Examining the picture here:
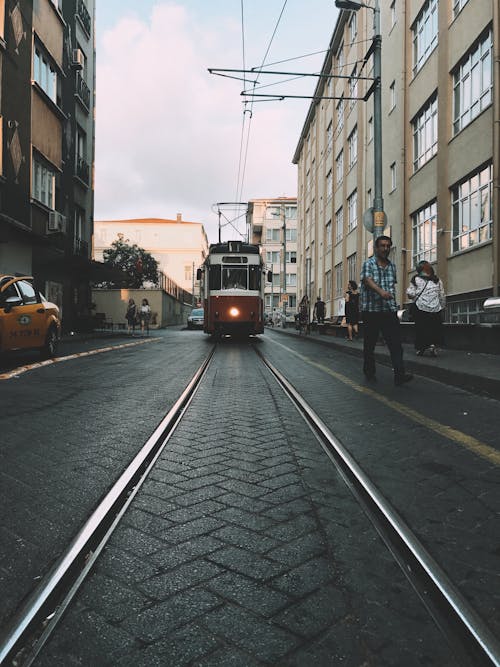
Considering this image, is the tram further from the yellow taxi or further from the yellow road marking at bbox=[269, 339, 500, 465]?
the yellow road marking at bbox=[269, 339, 500, 465]

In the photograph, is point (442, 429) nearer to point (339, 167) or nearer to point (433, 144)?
point (433, 144)

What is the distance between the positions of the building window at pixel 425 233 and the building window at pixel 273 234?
62.2 metres

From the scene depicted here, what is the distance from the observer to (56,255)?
2247 cm

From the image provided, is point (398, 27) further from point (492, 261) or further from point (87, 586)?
point (87, 586)

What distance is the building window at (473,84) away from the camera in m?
14.6

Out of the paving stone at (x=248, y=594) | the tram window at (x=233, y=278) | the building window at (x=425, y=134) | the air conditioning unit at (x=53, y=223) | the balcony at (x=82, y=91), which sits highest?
the balcony at (x=82, y=91)

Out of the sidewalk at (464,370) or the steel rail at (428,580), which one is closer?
the steel rail at (428,580)

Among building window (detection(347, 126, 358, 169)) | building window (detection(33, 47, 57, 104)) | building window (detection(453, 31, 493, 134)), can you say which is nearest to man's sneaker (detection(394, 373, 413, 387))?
building window (detection(453, 31, 493, 134))

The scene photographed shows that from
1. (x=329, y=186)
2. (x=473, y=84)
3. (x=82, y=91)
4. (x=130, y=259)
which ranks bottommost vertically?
(x=473, y=84)

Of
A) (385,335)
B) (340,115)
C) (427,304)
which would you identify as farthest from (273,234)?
(385,335)

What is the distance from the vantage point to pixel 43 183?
22094 millimetres

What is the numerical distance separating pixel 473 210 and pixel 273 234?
6840cm

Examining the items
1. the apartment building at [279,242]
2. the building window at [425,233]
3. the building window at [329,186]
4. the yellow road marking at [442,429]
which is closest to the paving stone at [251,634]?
the yellow road marking at [442,429]

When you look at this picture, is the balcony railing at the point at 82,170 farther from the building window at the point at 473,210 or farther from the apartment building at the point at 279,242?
the apartment building at the point at 279,242
